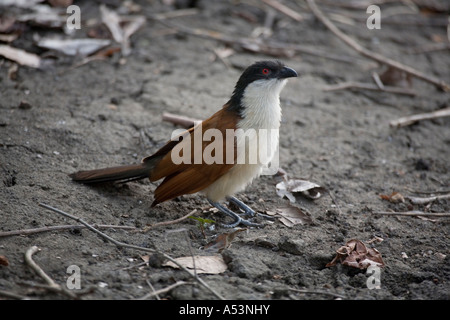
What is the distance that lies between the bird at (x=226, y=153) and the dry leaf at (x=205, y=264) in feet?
1.86

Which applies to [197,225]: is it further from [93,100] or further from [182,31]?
[182,31]

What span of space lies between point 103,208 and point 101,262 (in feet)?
2.24

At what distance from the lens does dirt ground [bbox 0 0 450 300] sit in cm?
314

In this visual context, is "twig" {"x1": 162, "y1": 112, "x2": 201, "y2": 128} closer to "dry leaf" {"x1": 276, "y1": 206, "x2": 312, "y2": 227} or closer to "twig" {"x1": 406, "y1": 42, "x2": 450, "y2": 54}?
"dry leaf" {"x1": 276, "y1": 206, "x2": 312, "y2": 227}

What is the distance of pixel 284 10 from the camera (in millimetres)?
7660

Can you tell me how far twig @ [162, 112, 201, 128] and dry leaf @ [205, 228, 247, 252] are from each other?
159cm

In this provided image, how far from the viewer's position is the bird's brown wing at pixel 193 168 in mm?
3748

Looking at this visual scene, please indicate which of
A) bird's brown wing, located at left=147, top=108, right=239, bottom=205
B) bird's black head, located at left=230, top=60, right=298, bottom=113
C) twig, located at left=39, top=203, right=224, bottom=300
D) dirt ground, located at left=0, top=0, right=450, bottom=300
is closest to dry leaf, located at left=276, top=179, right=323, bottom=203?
dirt ground, located at left=0, top=0, right=450, bottom=300

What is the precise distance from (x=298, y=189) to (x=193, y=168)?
980 millimetres

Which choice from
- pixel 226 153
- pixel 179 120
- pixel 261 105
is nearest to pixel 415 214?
pixel 261 105

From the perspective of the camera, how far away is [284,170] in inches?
180

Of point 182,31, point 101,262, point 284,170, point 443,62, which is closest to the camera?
point 101,262
